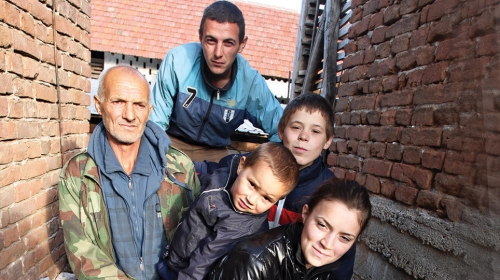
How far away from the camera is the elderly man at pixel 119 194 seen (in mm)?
1729

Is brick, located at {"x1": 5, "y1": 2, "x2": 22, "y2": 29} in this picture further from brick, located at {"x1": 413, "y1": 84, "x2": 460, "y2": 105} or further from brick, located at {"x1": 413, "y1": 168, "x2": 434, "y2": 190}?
brick, located at {"x1": 413, "y1": 168, "x2": 434, "y2": 190}

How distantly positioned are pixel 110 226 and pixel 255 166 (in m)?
0.85

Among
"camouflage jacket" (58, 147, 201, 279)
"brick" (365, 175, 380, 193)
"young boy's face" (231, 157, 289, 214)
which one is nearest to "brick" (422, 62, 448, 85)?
"brick" (365, 175, 380, 193)

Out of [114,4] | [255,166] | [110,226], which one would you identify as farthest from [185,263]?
[114,4]

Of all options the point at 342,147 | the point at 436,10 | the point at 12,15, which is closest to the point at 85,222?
the point at 12,15

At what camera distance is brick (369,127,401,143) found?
2393 millimetres

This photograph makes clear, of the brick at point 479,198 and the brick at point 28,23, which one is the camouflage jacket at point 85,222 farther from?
the brick at point 479,198

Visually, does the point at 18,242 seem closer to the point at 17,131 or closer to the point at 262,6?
the point at 17,131

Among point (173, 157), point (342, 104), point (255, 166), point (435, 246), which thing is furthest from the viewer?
point (342, 104)

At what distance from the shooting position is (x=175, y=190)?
79.7 inches

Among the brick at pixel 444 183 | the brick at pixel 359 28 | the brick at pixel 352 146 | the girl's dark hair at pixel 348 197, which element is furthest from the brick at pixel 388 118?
the girl's dark hair at pixel 348 197

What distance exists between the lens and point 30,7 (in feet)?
6.68

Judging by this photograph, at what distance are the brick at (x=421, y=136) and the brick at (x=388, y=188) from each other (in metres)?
0.31

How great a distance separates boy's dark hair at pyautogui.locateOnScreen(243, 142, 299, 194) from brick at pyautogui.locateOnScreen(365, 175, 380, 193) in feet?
3.60
